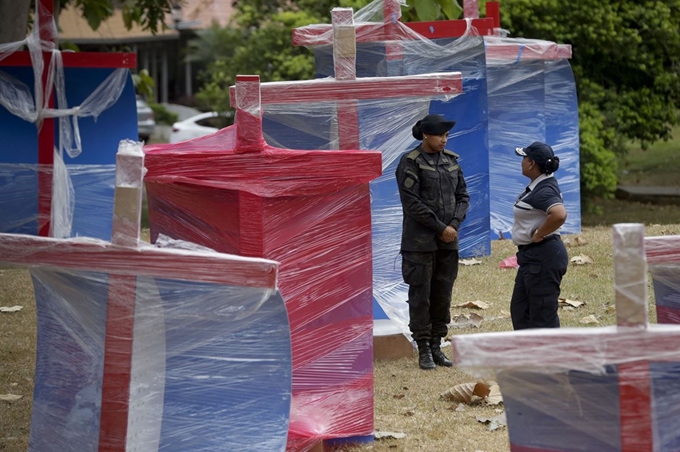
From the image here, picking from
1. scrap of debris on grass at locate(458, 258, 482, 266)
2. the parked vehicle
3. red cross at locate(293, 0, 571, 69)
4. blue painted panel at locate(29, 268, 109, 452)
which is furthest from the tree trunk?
the parked vehicle

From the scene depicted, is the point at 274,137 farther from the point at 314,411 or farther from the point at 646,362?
the point at 646,362

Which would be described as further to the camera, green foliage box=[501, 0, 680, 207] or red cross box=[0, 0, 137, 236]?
green foliage box=[501, 0, 680, 207]

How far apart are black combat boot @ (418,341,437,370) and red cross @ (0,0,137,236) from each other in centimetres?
519

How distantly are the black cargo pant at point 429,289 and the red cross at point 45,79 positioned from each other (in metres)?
5.09

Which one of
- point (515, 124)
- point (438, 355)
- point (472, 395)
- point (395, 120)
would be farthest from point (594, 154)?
point (472, 395)

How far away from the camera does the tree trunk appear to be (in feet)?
33.1

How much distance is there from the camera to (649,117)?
15.1m

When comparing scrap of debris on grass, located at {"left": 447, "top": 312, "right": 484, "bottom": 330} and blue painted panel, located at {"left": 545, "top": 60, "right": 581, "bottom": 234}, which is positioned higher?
blue painted panel, located at {"left": 545, "top": 60, "right": 581, "bottom": 234}

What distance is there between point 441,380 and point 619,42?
9.13m

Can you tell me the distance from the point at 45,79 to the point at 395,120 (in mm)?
4280

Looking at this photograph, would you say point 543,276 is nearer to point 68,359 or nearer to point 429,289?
point 429,289

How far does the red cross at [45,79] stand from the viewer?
10.5 metres

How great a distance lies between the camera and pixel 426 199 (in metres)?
6.78

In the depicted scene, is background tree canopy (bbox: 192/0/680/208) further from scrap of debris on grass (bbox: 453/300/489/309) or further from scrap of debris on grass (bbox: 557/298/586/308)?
scrap of debris on grass (bbox: 453/300/489/309)
